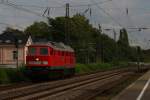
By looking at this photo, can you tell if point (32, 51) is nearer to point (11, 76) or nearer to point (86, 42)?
point (11, 76)

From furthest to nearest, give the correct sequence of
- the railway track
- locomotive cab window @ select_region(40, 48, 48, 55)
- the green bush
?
locomotive cab window @ select_region(40, 48, 48, 55) < the green bush < the railway track

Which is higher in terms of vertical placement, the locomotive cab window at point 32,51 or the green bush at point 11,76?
the locomotive cab window at point 32,51

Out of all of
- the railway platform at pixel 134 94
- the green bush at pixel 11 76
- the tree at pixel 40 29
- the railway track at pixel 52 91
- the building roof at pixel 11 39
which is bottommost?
the railway track at pixel 52 91

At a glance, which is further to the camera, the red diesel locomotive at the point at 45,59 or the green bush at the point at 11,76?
the red diesel locomotive at the point at 45,59

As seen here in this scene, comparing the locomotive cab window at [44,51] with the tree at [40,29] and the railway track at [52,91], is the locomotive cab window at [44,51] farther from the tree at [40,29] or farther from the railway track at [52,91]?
the tree at [40,29]

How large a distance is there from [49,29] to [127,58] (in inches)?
1411

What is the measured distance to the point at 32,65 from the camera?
40.4 metres

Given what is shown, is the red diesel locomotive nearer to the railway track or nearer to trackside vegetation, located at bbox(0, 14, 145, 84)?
the railway track

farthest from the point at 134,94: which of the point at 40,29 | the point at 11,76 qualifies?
the point at 40,29

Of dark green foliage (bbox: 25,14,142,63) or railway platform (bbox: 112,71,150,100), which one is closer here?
railway platform (bbox: 112,71,150,100)

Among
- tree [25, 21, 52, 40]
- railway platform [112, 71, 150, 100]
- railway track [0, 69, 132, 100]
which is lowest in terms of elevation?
railway track [0, 69, 132, 100]

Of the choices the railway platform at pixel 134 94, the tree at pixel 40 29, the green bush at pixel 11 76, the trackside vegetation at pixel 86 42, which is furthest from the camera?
A: the tree at pixel 40 29

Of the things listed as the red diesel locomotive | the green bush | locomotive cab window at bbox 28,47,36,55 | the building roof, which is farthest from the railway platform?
the building roof

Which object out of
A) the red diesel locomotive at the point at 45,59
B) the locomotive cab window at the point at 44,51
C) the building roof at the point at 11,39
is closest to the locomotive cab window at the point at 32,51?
the red diesel locomotive at the point at 45,59
